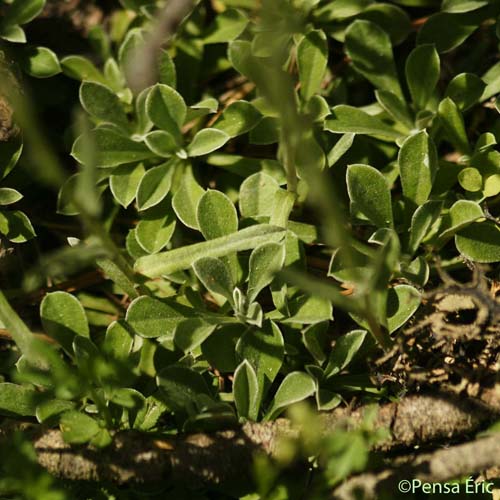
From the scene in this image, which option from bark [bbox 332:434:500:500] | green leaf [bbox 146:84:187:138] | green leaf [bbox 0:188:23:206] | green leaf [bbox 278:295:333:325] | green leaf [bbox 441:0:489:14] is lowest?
bark [bbox 332:434:500:500]

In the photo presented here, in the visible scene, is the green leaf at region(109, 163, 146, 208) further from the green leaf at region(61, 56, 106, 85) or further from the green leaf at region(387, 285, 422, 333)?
the green leaf at region(387, 285, 422, 333)

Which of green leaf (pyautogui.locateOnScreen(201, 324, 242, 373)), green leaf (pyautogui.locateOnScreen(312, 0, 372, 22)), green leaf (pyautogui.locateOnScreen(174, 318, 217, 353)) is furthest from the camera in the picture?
green leaf (pyautogui.locateOnScreen(312, 0, 372, 22))

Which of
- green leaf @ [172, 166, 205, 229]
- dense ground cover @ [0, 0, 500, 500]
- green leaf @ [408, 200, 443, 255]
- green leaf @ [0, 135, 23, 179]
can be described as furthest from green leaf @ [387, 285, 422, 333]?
Result: green leaf @ [0, 135, 23, 179]

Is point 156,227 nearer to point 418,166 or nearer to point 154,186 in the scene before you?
point 154,186

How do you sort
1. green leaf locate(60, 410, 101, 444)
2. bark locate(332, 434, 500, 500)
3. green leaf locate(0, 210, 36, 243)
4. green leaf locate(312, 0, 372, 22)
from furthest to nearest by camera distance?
green leaf locate(312, 0, 372, 22), green leaf locate(0, 210, 36, 243), green leaf locate(60, 410, 101, 444), bark locate(332, 434, 500, 500)

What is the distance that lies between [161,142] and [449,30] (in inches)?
39.9

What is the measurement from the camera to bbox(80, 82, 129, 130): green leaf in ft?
7.48

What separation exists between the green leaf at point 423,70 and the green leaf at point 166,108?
716mm

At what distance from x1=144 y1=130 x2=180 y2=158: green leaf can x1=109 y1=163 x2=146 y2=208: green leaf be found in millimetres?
106

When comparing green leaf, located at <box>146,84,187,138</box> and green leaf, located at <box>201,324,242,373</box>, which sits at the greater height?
green leaf, located at <box>146,84,187,138</box>

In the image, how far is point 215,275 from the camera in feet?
6.52

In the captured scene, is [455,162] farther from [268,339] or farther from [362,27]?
[268,339]

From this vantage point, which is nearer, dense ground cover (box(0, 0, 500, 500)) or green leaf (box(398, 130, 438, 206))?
dense ground cover (box(0, 0, 500, 500))

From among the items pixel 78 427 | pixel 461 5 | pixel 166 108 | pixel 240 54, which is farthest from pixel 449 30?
pixel 78 427
